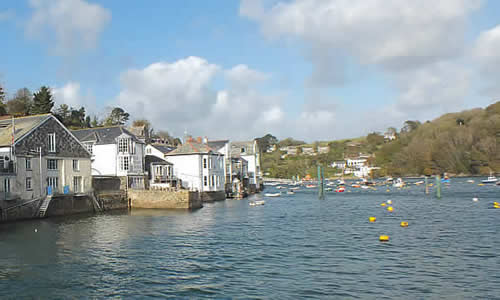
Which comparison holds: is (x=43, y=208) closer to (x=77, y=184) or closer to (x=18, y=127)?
(x=77, y=184)

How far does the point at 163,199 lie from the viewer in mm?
58656

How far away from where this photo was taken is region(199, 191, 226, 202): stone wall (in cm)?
7399

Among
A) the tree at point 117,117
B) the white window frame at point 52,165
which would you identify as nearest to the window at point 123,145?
the white window frame at point 52,165

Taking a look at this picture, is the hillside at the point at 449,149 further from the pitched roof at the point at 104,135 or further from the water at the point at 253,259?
the pitched roof at the point at 104,135

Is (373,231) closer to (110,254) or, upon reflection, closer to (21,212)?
(110,254)

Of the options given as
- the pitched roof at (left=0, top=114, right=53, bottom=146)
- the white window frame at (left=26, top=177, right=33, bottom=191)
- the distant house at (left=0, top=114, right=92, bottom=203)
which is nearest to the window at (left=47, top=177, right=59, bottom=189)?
the distant house at (left=0, top=114, right=92, bottom=203)

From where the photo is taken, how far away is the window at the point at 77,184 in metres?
53.1

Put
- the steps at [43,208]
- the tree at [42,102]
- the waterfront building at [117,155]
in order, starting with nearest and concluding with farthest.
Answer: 1. the steps at [43,208]
2. the waterfront building at [117,155]
3. the tree at [42,102]

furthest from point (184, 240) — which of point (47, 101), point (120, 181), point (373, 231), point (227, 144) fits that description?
point (47, 101)

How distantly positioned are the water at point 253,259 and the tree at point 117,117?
319 ft

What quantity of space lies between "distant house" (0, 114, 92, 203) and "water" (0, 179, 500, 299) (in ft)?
15.4

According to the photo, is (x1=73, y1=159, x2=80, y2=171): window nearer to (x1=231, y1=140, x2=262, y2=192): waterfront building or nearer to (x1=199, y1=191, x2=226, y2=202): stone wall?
(x1=199, y1=191, x2=226, y2=202): stone wall

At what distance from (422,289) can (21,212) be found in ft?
137

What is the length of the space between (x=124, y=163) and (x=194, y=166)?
14810 mm
